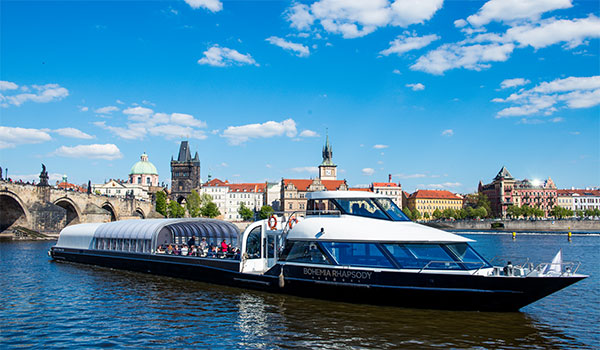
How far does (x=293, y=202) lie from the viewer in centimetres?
14650

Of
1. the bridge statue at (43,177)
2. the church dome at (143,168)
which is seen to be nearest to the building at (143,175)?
the church dome at (143,168)

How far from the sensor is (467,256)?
16.8 meters

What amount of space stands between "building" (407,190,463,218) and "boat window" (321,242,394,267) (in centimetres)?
15318

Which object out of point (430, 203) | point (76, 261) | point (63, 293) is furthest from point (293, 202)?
point (63, 293)

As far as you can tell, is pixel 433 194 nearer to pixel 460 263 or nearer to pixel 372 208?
pixel 372 208

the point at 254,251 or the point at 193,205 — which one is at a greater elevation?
the point at 193,205

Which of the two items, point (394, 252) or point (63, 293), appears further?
point (63, 293)

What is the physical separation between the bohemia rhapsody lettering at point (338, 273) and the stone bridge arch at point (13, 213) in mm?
56045

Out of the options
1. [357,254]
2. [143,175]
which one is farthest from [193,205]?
[357,254]

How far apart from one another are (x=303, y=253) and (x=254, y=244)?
11.6 ft

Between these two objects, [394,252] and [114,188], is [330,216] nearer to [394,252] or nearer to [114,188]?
[394,252]

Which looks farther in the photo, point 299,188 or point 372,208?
point 299,188

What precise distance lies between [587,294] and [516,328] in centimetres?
929

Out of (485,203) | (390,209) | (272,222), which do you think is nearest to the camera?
(390,209)
